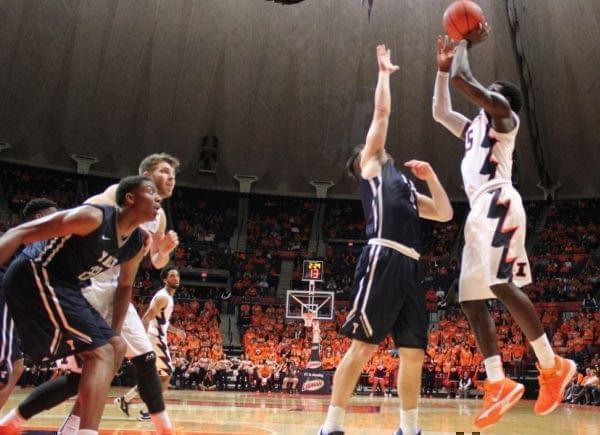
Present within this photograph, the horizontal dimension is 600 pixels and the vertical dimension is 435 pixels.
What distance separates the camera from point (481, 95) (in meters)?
4.11

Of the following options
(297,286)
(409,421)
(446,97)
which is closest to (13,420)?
(409,421)

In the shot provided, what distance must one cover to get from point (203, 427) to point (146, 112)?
64.7ft

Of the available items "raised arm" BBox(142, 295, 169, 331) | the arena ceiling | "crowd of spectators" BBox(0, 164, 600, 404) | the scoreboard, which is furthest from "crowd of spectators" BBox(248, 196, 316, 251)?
"raised arm" BBox(142, 295, 169, 331)

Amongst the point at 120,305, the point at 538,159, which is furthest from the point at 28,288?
the point at 538,159

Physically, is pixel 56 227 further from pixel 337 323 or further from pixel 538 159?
pixel 538 159

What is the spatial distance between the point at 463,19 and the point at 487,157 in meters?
0.99

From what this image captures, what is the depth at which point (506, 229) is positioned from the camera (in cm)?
401

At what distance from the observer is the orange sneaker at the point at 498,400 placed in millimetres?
3896

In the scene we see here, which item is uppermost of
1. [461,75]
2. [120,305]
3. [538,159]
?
[538,159]

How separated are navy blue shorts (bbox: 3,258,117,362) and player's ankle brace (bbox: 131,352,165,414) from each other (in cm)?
118

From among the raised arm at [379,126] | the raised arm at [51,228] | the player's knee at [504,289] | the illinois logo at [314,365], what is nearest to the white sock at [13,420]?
the raised arm at [51,228]

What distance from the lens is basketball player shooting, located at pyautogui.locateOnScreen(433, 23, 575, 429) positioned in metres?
3.97

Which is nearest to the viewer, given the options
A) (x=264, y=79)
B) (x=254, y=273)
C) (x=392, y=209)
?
(x=392, y=209)

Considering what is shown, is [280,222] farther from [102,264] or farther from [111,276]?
[102,264]
